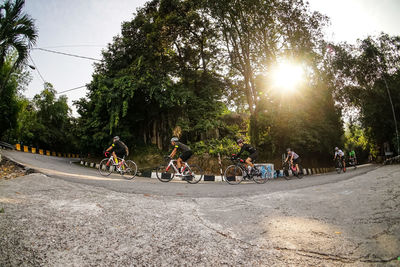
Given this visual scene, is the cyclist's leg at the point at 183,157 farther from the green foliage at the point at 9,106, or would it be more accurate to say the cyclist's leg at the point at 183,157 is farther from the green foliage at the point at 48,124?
the green foliage at the point at 48,124

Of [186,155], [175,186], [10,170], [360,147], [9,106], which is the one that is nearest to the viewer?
[10,170]

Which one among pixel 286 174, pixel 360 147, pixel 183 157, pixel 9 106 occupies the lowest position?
pixel 286 174

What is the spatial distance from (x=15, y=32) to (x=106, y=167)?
664 centimetres

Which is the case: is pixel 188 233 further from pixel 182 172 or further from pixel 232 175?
pixel 232 175

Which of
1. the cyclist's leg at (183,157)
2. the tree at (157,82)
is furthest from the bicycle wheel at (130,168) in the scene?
the tree at (157,82)

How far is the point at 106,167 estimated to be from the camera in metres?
10.1

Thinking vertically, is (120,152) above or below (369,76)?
below

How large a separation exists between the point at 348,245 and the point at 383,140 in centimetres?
3317

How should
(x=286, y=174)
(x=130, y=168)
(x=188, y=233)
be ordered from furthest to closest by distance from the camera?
(x=286, y=174)
(x=130, y=168)
(x=188, y=233)

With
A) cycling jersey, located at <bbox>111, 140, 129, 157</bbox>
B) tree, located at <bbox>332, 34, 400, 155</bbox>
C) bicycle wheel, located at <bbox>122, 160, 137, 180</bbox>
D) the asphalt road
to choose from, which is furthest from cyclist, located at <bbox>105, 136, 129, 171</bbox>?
tree, located at <bbox>332, 34, 400, 155</bbox>

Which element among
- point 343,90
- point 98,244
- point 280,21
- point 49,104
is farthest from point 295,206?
point 49,104

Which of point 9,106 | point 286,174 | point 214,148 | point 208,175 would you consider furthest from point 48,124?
point 286,174

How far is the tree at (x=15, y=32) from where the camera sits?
26.0 ft

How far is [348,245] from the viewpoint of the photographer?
218cm
